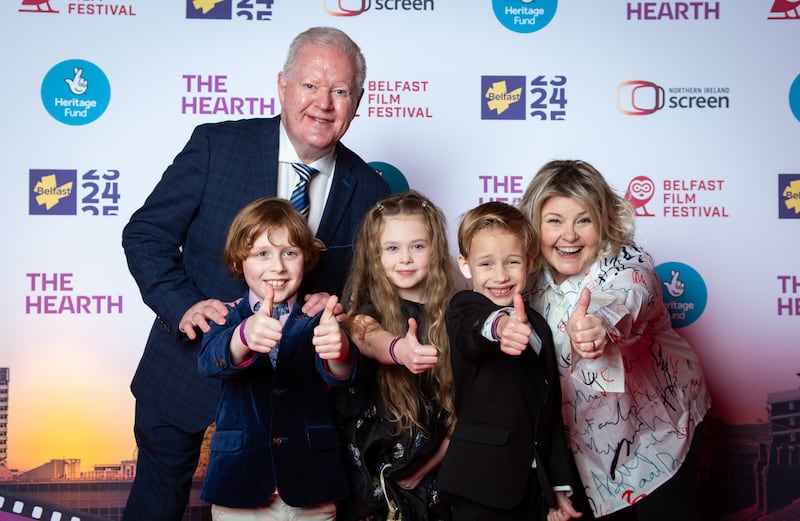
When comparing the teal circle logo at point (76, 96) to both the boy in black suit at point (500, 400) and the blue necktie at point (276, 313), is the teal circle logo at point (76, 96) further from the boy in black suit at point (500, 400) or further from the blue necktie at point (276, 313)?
the boy in black suit at point (500, 400)

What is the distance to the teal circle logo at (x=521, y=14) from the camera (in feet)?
11.1

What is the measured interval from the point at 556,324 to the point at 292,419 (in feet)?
2.48

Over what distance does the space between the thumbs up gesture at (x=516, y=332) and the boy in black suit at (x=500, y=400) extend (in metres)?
0.04

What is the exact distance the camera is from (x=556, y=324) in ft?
7.20

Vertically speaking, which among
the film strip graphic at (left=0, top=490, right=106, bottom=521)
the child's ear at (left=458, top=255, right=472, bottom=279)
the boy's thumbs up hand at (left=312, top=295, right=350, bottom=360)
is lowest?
the film strip graphic at (left=0, top=490, right=106, bottom=521)

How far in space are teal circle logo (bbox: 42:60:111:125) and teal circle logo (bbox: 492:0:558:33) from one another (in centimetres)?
167

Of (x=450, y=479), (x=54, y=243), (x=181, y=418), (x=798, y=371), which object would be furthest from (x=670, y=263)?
(x=54, y=243)

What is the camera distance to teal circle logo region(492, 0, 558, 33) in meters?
3.37

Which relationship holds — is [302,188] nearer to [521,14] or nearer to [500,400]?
[500,400]

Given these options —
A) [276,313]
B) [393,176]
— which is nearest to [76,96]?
[393,176]

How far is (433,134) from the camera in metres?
3.36

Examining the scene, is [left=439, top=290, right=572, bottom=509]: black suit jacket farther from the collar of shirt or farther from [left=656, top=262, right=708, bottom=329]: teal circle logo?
[left=656, top=262, right=708, bottom=329]: teal circle logo

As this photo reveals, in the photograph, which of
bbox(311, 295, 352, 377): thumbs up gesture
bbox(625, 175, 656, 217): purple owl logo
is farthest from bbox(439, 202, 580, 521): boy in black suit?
bbox(625, 175, 656, 217): purple owl logo

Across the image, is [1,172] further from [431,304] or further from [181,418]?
[431,304]
